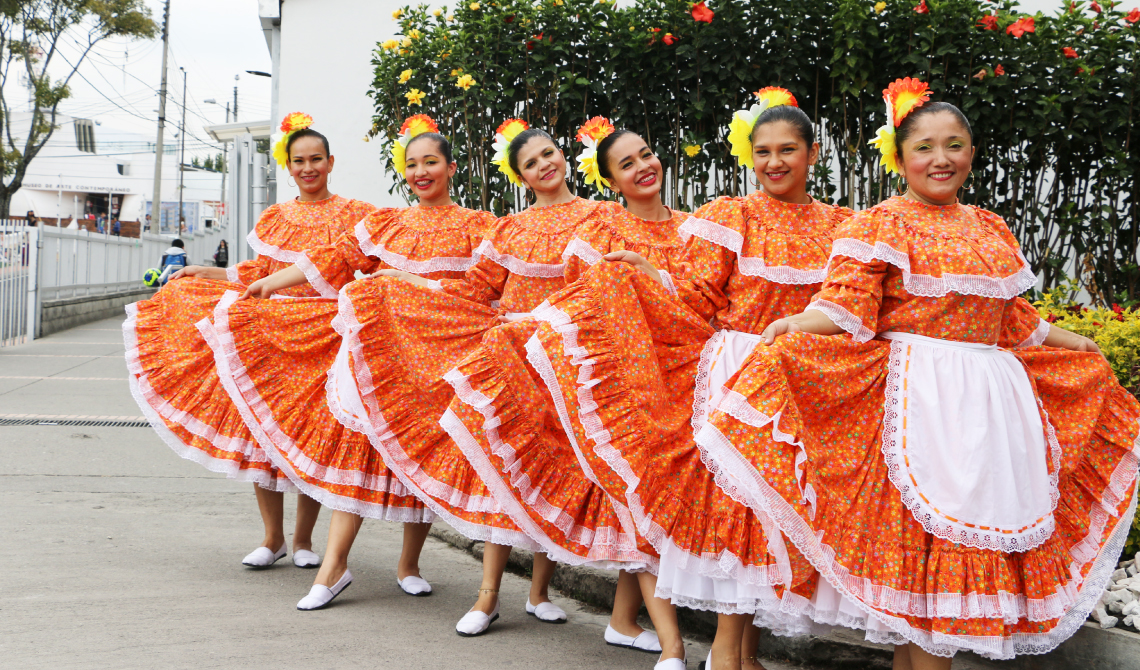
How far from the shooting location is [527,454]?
3.66m

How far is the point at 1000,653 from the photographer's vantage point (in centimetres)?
274

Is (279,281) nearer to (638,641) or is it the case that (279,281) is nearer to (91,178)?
(638,641)

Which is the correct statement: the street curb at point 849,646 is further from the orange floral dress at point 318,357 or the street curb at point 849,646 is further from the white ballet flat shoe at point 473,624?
the orange floral dress at point 318,357

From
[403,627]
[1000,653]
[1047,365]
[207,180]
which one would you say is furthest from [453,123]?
[207,180]

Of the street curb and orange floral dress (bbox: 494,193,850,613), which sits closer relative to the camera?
orange floral dress (bbox: 494,193,850,613)

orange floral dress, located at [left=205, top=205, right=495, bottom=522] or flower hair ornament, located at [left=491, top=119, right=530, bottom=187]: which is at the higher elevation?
flower hair ornament, located at [left=491, top=119, right=530, bottom=187]

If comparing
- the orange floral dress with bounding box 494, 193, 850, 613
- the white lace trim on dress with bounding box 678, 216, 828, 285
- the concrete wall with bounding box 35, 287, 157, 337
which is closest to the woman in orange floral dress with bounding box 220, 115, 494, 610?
the orange floral dress with bounding box 494, 193, 850, 613

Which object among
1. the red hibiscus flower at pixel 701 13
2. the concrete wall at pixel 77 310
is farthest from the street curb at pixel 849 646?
the concrete wall at pixel 77 310

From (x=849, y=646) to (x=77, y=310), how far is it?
1658 centimetres

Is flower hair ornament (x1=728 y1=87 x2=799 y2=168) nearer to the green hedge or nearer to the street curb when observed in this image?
the street curb

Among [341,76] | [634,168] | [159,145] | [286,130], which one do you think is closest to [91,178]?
[159,145]

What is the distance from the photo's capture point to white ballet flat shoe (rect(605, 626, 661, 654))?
382 cm

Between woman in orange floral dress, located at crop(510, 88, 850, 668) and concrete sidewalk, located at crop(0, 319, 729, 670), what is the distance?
0.78 metres

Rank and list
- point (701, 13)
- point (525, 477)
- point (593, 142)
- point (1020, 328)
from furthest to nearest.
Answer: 1. point (701, 13)
2. point (593, 142)
3. point (525, 477)
4. point (1020, 328)
